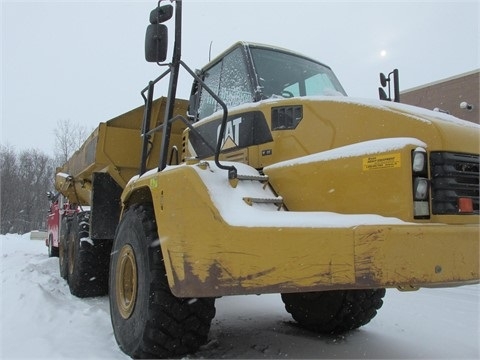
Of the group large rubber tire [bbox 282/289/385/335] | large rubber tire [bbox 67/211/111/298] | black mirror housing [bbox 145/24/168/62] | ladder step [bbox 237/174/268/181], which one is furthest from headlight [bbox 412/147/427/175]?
large rubber tire [bbox 67/211/111/298]

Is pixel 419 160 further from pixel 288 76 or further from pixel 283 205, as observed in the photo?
pixel 288 76

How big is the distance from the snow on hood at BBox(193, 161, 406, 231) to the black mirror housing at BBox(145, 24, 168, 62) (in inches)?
35.5

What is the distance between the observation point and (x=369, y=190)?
111 inches

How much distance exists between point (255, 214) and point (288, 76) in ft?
6.01

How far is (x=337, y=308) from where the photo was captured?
447 cm

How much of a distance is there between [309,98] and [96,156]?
12.6 feet

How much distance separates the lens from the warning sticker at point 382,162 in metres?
2.74

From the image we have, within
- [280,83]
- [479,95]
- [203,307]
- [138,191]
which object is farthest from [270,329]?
[479,95]

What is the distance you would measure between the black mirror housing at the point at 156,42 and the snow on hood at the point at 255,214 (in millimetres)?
902

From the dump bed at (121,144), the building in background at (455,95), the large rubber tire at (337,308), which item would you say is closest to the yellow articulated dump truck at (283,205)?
the large rubber tire at (337,308)

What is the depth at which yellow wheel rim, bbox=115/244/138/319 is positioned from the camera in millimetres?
3633

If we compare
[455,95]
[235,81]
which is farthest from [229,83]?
[455,95]

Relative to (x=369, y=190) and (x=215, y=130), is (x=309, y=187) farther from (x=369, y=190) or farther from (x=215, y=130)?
(x=215, y=130)

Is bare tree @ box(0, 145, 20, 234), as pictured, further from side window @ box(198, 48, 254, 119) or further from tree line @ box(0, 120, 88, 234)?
side window @ box(198, 48, 254, 119)
